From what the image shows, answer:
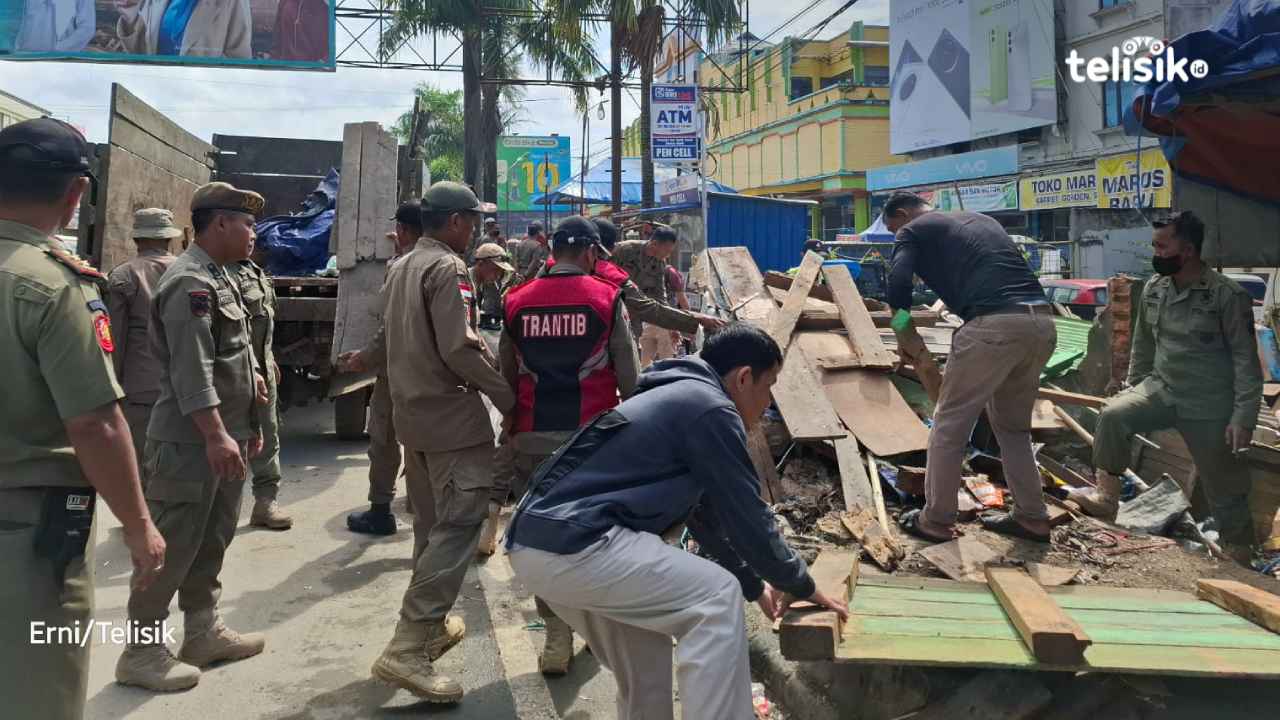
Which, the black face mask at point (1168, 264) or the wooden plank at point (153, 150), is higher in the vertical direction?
the wooden plank at point (153, 150)

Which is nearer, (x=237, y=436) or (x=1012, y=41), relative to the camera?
(x=237, y=436)

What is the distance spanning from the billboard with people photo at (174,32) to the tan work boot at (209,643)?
58.0 feet

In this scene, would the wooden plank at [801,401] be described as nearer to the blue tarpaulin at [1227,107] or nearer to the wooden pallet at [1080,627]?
the wooden pallet at [1080,627]

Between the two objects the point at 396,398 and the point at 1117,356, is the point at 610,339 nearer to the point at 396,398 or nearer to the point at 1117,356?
the point at 396,398

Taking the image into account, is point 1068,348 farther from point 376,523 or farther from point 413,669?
point 413,669

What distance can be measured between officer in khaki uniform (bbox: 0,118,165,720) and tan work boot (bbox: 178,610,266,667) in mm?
1570

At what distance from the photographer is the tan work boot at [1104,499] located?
17.2ft

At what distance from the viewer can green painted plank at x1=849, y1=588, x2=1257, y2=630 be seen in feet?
10.3

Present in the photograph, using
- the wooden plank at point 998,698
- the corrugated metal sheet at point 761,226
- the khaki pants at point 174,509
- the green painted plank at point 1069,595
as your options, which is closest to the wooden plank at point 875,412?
the green painted plank at point 1069,595

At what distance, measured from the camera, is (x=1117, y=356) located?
7082mm

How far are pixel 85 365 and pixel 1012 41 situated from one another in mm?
30654

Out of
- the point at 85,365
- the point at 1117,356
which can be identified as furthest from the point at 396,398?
the point at 1117,356

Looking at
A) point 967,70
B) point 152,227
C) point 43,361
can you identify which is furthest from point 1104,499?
point 967,70

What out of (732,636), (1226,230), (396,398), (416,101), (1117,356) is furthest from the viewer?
(416,101)
